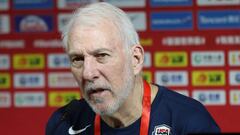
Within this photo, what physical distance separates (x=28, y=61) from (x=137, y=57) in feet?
4.53

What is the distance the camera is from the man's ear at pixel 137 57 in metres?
1.18

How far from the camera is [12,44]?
248 cm

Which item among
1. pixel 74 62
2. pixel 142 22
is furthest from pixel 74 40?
pixel 142 22

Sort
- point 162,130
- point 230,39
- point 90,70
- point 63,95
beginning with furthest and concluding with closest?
1. point 63,95
2. point 230,39
3. point 162,130
4. point 90,70

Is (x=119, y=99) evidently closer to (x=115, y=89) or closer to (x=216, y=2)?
(x=115, y=89)

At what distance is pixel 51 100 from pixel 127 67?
139 cm

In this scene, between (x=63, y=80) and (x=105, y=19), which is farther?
(x=63, y=80)

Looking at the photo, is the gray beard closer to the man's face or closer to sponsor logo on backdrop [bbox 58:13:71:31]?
the man's face

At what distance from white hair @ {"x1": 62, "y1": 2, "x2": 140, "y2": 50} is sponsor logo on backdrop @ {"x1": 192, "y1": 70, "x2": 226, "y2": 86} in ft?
4.28

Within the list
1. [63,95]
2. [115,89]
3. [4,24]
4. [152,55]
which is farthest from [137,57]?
[4,24]

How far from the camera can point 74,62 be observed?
112cm

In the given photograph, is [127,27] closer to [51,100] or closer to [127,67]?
[127,67]

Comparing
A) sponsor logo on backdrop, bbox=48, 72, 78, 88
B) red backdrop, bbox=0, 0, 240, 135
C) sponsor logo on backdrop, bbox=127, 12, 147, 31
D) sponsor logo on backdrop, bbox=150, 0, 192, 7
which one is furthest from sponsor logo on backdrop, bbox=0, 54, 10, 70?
sponsor logo on backdrop, bbox=150, 0, 192, 7

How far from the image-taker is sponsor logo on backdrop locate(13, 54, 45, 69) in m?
2.47
